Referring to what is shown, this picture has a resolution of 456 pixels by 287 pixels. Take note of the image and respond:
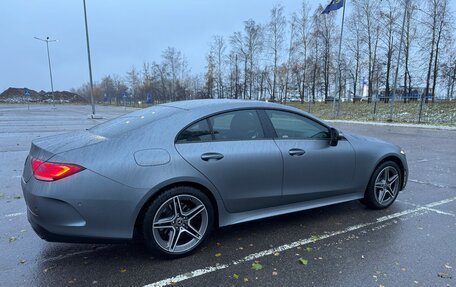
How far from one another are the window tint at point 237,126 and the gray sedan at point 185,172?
0.01 metres

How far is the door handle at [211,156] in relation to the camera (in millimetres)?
3299

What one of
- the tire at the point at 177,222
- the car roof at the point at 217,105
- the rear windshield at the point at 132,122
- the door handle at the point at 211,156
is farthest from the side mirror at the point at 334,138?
the rear windshield at the point at 132,122

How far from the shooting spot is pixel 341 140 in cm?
432

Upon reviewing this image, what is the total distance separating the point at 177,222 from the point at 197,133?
91 centimetres

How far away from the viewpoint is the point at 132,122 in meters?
3.58

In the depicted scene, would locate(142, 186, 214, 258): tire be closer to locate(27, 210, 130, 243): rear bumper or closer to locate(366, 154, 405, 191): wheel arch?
locate(27, 210, 130, 243): rear bumper

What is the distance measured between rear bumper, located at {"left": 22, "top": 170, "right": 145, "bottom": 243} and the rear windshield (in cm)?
63

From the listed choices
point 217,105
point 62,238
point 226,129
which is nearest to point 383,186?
point 226,129

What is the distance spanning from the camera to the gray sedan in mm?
2885

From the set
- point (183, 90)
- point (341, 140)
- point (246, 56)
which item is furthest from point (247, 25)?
point (341, 140)

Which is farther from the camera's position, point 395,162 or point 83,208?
point 395,162

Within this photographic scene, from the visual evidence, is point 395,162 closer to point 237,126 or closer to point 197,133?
point 237,126

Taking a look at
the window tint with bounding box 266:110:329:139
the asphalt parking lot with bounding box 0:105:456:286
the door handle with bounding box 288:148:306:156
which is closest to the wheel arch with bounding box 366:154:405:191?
the asphalt parking lot with bounding box 0:105:456:286

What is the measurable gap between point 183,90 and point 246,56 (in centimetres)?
1682
